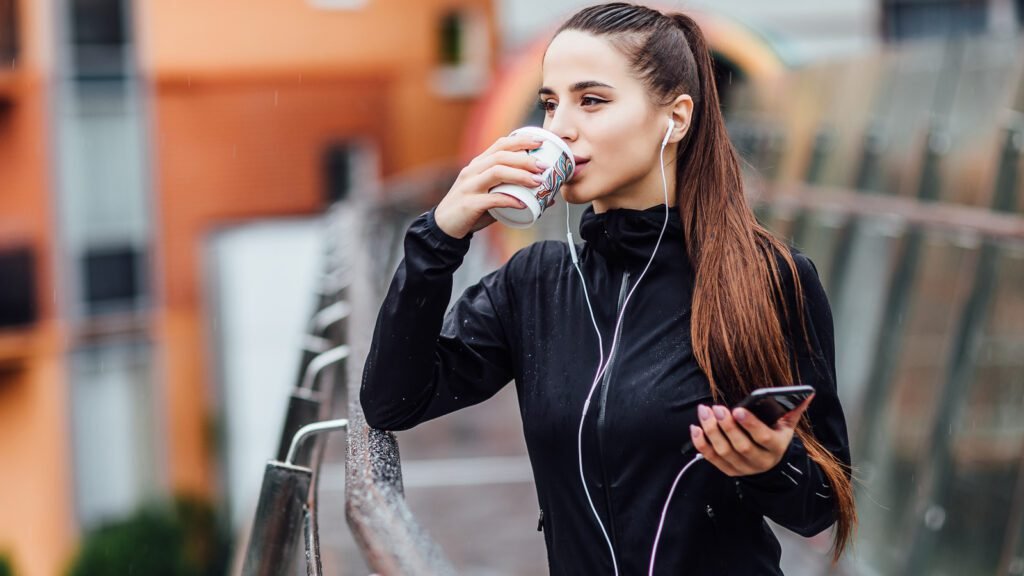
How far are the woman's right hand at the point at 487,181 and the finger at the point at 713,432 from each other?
0.44 meters

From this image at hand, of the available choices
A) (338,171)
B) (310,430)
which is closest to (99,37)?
(338,171)

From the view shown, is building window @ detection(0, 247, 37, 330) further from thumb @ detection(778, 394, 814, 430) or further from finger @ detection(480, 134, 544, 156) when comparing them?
thumb @ detection(778, 394, 814, 430)

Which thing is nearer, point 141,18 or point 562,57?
point 562,57

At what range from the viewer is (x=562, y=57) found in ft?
7.43

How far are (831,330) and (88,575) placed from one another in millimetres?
13445

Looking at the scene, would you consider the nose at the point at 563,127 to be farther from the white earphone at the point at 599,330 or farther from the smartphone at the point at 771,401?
the smartphone at the point at 771,401

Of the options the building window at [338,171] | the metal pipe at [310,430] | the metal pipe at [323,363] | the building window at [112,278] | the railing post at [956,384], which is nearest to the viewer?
the metal pipe at [310,430]

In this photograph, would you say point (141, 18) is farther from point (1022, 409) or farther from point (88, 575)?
point (1022, 409)

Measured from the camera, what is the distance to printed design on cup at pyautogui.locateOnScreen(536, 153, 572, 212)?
213cm

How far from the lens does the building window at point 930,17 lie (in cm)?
1953

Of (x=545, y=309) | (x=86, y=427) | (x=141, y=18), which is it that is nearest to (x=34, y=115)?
(x=141, y=18)

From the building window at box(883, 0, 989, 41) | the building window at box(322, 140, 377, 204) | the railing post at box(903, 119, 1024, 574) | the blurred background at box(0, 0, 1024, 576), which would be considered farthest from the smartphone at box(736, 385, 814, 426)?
the building window at box(883, 0, 989, 41)

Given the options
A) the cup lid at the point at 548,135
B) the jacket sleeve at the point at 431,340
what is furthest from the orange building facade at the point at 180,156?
the cup lid at the point at 548,135

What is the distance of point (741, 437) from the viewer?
6.25ft
